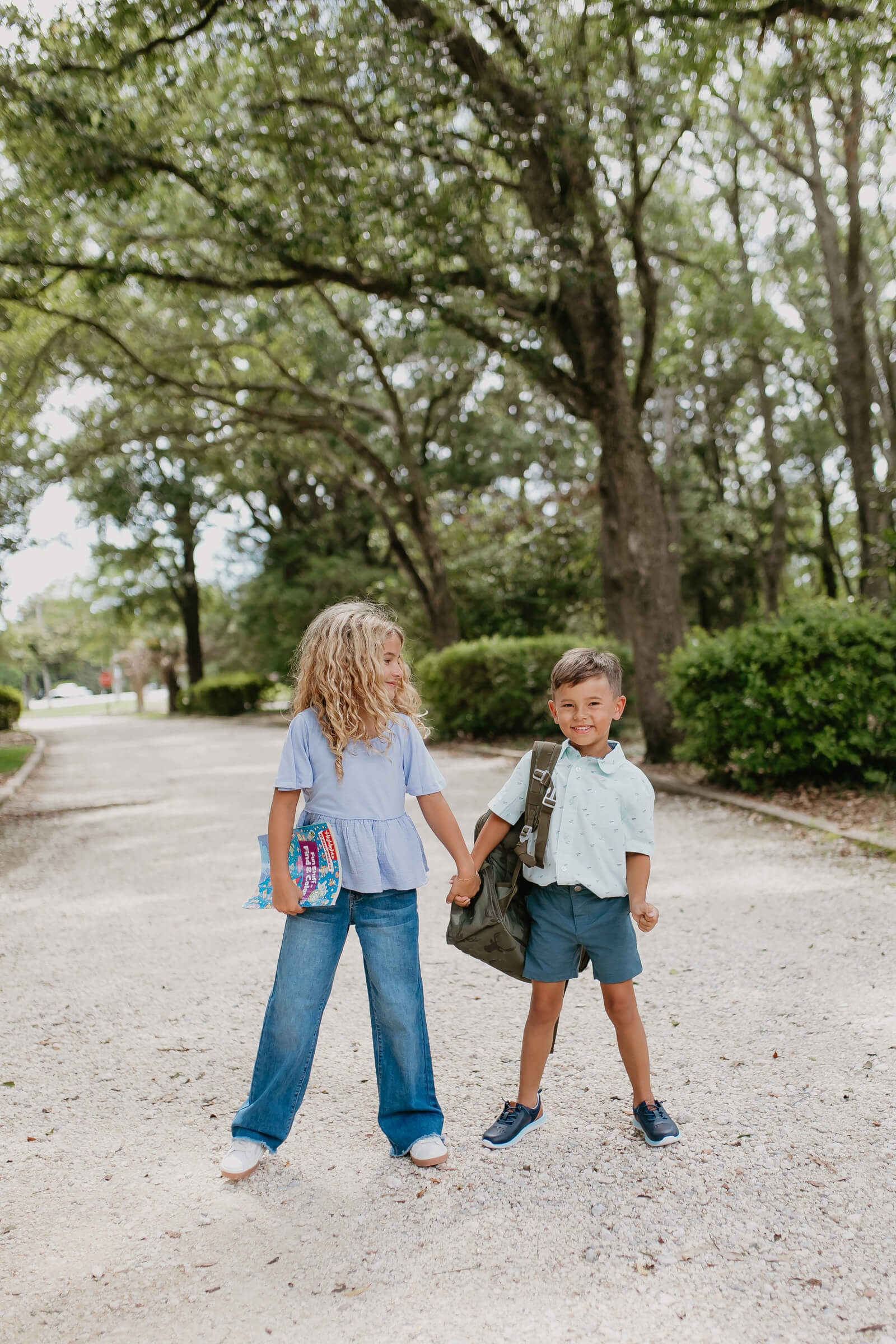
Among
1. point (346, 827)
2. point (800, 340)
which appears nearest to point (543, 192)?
point (346, 827)

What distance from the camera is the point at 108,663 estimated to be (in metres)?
48.3

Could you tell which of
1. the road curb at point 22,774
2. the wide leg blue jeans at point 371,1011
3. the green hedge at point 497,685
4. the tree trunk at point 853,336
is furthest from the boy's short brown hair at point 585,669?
the tree trunk at point 853,336

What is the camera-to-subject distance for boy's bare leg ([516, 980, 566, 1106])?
2.86 meters

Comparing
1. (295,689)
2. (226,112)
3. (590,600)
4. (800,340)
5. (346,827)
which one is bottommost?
(346,827)

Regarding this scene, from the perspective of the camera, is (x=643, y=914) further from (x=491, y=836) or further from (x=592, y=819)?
(x=491, y=836)

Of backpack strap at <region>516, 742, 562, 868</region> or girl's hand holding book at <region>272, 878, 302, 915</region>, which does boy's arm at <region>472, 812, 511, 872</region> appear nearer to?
backpack strap at <region>516, 742, 562, 868</region>

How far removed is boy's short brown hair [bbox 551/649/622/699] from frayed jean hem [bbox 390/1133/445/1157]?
135 cm

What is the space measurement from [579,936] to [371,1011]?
654 mm

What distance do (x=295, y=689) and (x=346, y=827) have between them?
0.43 metres

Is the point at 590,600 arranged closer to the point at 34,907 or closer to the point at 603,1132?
the point at 34,907

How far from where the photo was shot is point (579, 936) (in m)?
2.79

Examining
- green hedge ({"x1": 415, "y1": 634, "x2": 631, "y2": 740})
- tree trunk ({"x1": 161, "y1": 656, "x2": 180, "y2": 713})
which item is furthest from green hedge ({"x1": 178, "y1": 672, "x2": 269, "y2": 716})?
green hedge ({"x1": 415, "y1": 634, "x2": 631, "y2": 740})

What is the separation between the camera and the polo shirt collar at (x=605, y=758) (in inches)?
112

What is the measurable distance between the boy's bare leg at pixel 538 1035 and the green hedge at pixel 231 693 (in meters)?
28.6
